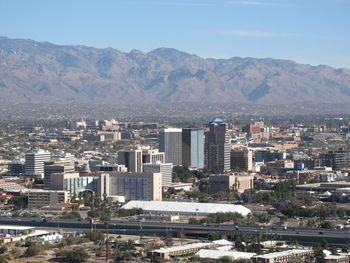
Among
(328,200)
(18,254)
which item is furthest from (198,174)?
(18,254)

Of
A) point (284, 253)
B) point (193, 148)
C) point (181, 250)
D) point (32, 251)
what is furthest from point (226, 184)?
point (284, 253)

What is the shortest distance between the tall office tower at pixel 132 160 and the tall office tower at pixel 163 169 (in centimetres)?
143

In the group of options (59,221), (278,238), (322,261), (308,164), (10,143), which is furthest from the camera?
(10,143)

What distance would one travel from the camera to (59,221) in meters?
76.4

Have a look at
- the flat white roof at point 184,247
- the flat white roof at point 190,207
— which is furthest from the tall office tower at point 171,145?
the flat white roof at point 184,247

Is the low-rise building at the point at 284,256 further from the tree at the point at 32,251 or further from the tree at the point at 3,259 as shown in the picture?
A: the tree at the point at 3,259

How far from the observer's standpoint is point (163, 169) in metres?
103

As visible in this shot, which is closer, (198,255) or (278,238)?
(198,255)

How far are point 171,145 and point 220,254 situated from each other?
6522 cm

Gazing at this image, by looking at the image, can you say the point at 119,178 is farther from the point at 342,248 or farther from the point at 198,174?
the point at 342,248

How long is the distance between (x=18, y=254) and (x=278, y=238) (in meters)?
16.0

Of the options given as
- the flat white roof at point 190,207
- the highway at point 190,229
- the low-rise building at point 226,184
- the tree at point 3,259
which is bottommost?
the tree at point 3,259

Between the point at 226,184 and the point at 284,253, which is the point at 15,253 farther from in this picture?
the point at 226,184

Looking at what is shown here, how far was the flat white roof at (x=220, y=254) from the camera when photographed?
2194 inches
